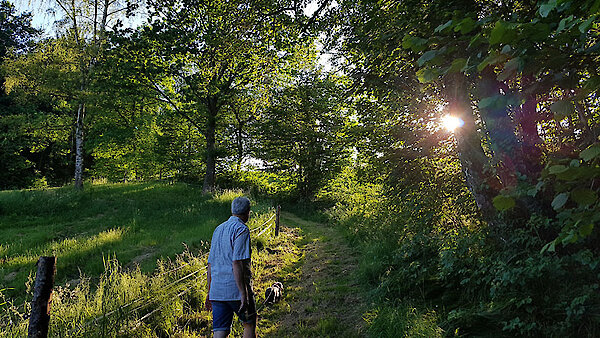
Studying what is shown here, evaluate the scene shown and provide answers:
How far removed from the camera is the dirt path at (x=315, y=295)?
A: 4988 millimetres

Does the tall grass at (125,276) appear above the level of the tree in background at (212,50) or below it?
below

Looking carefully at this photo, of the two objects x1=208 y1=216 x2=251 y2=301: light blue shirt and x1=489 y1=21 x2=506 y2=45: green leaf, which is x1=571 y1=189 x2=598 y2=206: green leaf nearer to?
x1=489 y1=21 x2=506 y2=45: green leaf

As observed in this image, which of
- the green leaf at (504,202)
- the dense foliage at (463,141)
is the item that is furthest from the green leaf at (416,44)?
the green leaf at (504,202)

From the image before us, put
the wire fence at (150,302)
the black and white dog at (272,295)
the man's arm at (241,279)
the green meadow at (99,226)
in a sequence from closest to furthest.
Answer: the man's arm at (241,279), the wire fence at (150,302), the black and white dog at (272,295), the green meadow at (99,226)

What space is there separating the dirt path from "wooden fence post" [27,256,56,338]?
9.25 feet

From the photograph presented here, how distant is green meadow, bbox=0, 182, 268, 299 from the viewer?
7859mm

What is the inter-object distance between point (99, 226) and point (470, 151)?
42.7 feet

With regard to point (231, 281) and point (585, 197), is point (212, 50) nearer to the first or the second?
point (231, 281)

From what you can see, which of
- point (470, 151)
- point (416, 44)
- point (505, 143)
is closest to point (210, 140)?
point (470, 151)

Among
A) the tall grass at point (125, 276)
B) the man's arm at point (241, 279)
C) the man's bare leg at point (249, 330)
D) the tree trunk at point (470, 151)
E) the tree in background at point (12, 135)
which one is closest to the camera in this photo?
the man's arm at point (241, 279)

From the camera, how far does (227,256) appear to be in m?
3.76

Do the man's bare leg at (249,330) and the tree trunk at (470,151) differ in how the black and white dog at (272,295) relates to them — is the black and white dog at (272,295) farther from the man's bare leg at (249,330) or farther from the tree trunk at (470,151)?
the tree trunk at (470,151)

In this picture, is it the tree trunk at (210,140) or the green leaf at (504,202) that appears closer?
the green leaf at (504,202)

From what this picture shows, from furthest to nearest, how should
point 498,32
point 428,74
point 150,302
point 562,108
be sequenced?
point 150,302 → point 428,74 → point 562,108 → point 498,32
